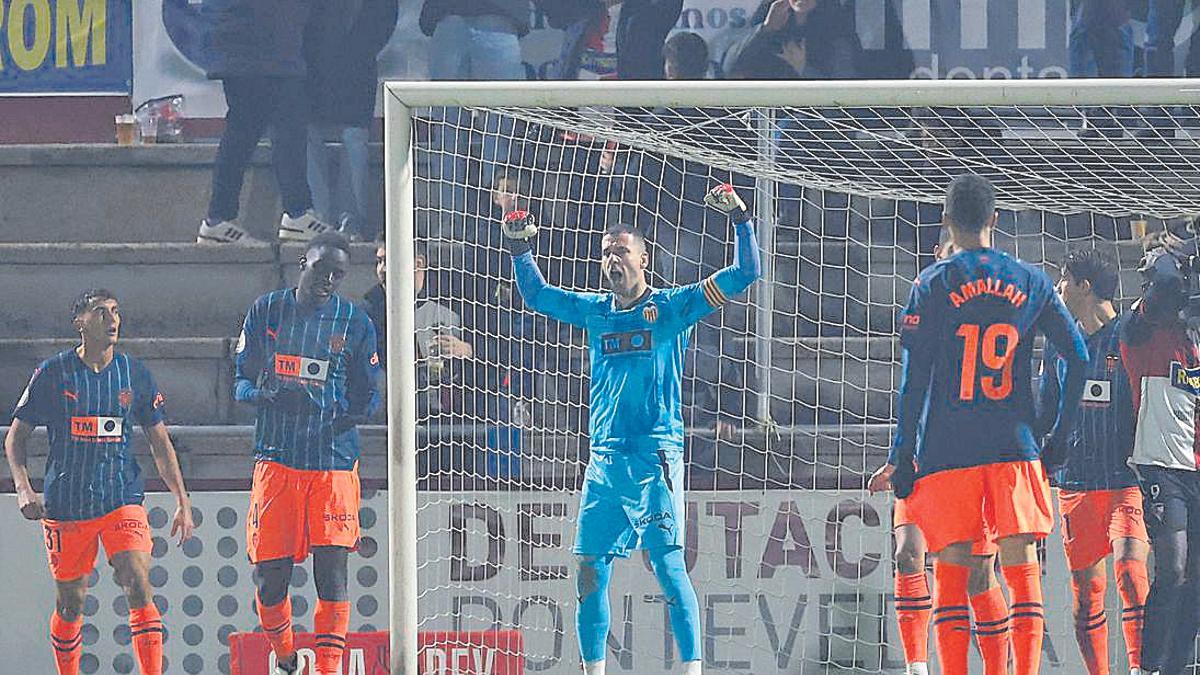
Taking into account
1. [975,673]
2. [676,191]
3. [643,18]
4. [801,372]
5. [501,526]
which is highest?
[643,18]

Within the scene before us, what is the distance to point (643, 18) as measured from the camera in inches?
206

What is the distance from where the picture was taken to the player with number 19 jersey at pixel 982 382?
474cm

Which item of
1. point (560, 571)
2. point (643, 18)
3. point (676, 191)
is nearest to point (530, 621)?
point (560, 571)

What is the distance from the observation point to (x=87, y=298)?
205 inches

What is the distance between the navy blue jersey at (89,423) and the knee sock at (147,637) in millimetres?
332

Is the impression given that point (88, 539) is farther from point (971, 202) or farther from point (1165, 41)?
point (1165, 41)

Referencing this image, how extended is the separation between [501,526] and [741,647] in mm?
813

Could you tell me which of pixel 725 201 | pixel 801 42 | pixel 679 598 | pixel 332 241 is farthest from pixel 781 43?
pixel 679 598

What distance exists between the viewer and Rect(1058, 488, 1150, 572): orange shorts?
5023mm

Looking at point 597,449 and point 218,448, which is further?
point 218,448

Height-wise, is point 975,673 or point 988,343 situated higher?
point 988,343

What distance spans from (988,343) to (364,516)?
1.92 m

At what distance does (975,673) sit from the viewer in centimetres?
488

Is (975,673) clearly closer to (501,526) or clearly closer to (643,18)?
(501,526)
